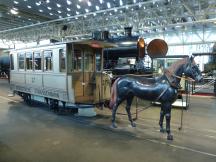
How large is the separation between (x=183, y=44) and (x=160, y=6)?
34.0ft

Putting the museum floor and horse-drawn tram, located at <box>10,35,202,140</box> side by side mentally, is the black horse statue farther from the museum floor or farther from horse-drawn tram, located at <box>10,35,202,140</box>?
the museum floor

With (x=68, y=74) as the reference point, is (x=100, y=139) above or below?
below

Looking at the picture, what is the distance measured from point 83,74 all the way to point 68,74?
0.70m

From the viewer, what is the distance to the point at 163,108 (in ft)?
18.4

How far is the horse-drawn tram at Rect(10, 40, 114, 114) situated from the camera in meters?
7.42

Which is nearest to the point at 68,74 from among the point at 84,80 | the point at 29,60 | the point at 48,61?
the point at 84,80

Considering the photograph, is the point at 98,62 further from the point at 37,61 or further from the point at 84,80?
the point at 37,61

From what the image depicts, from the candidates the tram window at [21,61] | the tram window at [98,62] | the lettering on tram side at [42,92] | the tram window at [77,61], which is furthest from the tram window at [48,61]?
the tram window at [21,61]

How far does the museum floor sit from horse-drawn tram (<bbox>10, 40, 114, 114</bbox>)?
0.76 metres

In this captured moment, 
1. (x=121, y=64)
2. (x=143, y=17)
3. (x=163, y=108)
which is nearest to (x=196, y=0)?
(x=143, y=17)

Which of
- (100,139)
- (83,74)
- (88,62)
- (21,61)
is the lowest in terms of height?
(100,139)

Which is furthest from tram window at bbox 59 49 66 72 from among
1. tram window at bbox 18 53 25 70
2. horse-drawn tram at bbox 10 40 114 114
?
tram window at bbox 18 53 25 70

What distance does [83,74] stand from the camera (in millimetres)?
7898

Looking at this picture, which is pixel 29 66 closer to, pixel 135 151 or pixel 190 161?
pixel 135 151
